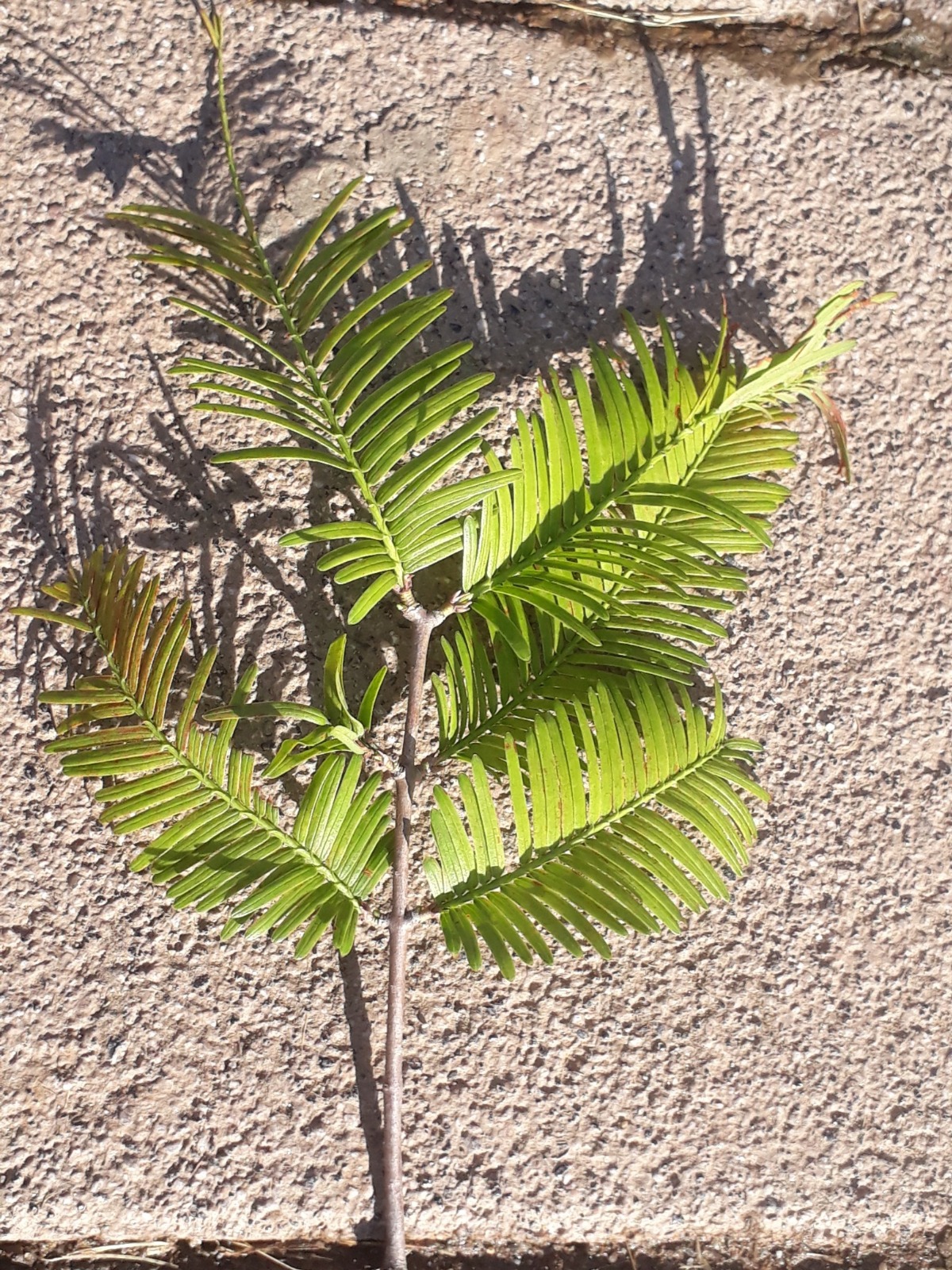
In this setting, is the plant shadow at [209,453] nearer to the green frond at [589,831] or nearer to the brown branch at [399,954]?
the brown branch at [399,954]

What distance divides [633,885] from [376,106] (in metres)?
0.90

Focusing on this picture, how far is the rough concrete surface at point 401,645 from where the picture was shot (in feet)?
3.58

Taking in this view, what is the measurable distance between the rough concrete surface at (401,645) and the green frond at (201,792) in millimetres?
125

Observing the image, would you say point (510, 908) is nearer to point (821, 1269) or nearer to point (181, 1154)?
point (181, 1154)

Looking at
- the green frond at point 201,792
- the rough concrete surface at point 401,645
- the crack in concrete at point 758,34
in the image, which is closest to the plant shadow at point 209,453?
the rough concrete surface at point 401,645

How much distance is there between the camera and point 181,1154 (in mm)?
1089

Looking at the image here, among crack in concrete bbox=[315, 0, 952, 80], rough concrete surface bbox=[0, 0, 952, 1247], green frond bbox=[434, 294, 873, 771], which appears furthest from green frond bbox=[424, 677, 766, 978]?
crack in concrete bbox=[315, 0, 952, 80]

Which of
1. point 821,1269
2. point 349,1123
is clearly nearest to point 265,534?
point 349,1123

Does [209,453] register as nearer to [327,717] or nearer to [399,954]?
[327,717]

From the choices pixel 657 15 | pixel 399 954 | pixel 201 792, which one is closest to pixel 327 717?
pixel 201 792

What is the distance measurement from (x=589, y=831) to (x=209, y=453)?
0.58 m

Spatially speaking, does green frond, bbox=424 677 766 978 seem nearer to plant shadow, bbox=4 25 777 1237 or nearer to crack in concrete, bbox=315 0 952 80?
plant shadow, bbox=4 25 777 1237

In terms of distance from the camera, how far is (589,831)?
96cm

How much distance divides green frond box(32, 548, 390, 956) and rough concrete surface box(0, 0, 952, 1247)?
12 centimetres
